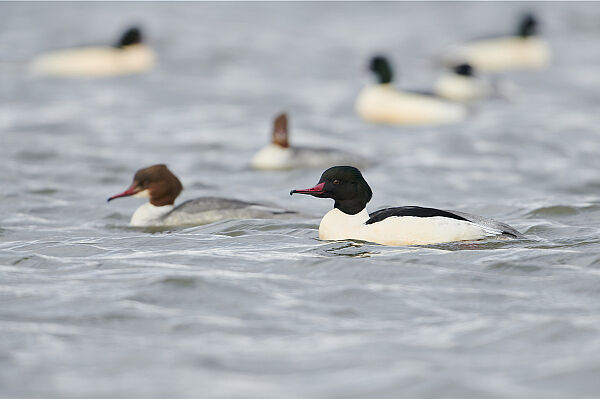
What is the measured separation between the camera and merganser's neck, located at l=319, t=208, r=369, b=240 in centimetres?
915

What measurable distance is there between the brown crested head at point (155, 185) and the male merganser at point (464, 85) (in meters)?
10.7

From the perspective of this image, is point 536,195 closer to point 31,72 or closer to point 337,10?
point 31,72

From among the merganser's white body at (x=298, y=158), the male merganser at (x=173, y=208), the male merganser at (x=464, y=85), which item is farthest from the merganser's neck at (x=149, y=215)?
the male merganser at (x=464, y=85)

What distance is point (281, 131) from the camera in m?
14.5

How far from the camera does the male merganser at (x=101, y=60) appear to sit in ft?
75.9

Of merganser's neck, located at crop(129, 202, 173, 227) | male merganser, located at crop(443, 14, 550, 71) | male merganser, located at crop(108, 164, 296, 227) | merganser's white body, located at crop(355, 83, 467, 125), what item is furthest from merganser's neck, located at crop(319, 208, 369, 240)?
male merganser, located at crop(443, 14, 550, 71)

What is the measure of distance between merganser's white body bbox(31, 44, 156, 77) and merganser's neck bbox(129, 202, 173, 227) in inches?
508

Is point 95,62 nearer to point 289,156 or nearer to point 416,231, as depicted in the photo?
point 289,156

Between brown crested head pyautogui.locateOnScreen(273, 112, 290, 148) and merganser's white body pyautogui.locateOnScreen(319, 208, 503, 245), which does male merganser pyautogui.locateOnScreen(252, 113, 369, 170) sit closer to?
brown crested head pyautogui.locateOnScreen(273, 112, 290, 148)

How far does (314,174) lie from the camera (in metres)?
14.4

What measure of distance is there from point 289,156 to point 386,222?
5630 millimetres

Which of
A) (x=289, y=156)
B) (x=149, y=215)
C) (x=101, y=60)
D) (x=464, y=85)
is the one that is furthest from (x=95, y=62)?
(x=149, y=215)

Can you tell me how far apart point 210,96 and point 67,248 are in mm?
12201

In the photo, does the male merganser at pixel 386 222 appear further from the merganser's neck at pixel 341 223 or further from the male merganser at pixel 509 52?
the male merganser at pixel 509 52
